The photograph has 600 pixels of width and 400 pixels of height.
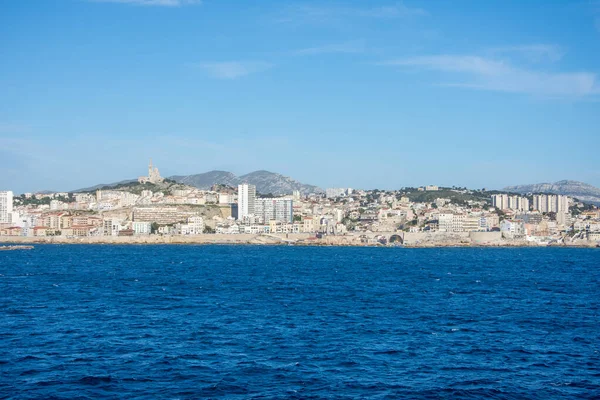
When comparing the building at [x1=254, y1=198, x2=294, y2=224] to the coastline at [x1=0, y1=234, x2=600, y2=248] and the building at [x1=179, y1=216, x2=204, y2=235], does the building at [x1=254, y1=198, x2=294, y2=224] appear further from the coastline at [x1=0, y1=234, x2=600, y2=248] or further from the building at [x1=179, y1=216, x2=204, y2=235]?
the coastline at [x1=0, y1=234, x2=600, y2=248]

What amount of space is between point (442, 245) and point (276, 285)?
8764 cm

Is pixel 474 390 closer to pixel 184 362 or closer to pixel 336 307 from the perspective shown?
pixel 184 362

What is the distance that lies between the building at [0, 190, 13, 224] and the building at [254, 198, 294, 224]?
5978 centimetres

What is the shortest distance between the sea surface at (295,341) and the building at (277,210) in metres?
124

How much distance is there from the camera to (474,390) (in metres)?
17.1

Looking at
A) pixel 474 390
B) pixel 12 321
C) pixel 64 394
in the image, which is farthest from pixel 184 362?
pixel 12 321

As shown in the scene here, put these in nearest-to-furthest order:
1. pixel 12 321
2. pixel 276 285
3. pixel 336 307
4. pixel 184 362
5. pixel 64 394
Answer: pixel 64 394
pixel 184 362
pixel 12 321
pixel 336 307
pixel 276 285

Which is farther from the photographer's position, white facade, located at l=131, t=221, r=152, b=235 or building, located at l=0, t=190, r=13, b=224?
building, located at l=0, t=190, r=13, b=224

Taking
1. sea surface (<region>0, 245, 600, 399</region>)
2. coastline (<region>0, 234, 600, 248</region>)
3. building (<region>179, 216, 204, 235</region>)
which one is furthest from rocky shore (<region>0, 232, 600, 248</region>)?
sea surface (<region>0, 245, 600, 399</region>)

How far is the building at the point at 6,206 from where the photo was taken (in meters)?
163

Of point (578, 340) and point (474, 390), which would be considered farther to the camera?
point (578, 340)

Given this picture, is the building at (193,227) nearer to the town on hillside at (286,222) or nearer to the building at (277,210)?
the town on hillside at (286,222)

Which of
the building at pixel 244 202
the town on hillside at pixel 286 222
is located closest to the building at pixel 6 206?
the town on hillside at pixel 286 222

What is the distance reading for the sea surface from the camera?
1734cm
